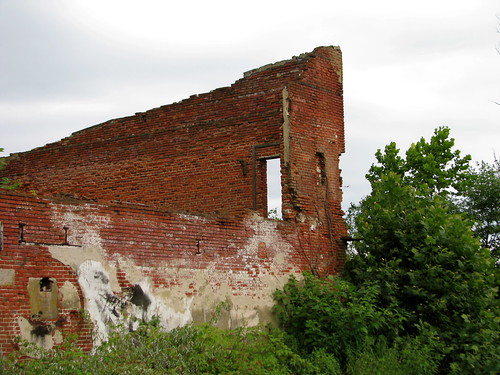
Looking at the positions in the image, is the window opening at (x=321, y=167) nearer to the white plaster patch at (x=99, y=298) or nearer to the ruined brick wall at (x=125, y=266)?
the ruined brick wall at (x=125, y=266)

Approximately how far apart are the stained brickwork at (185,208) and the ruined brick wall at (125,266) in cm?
2

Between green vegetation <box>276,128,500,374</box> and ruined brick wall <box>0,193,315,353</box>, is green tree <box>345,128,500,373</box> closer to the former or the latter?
green vegetation <box>276,128,500,374</box>

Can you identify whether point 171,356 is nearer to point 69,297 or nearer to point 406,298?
point 69,297

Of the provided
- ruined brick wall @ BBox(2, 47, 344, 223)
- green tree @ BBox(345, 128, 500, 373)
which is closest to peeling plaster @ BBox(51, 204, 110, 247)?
ruined brick wall @ BBox(2, 47, 344, 223)

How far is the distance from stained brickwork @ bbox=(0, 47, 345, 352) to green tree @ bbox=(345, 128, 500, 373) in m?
1.06

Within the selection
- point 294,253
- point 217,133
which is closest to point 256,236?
point 294,253

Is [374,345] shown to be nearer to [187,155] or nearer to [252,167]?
[252,167]

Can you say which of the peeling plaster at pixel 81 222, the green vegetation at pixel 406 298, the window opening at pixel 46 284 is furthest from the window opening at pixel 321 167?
the window opening at pixel 46 284

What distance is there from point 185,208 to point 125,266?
484cm

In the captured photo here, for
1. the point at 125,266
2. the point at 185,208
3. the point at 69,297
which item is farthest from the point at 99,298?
the point at 185,208

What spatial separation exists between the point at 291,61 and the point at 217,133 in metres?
2.14

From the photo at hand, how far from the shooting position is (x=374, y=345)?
42.2 feet

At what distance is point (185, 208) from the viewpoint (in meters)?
15.6

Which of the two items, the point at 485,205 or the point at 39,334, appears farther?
the point at 485,205
